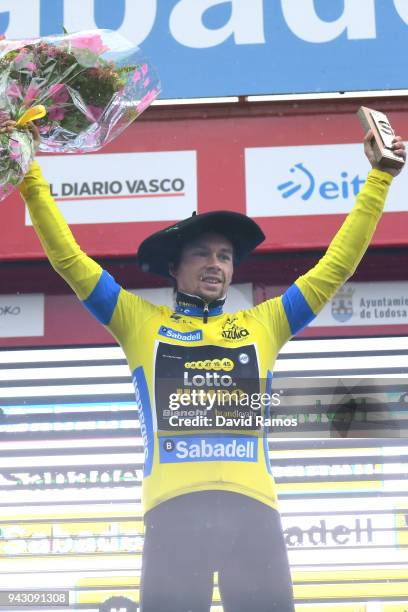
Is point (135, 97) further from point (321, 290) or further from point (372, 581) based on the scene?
point (372, 581)

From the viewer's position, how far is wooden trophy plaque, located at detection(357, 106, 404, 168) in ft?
9.68

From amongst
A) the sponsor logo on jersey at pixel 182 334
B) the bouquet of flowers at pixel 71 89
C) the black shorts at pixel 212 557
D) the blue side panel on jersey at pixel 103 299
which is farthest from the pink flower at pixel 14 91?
the black shorts at pixel 212 557

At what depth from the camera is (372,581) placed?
4355mm

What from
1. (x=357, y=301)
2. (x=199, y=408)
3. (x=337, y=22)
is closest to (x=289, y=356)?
(x=357, y=301)

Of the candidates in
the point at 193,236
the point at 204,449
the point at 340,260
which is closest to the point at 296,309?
the point at 340,260

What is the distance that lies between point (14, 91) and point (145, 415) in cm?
107

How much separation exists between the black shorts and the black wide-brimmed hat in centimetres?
89

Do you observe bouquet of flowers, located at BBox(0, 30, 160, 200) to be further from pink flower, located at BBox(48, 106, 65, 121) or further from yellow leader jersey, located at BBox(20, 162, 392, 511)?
yellow leader jersey, located at BBox(20, 162, 392, 511)

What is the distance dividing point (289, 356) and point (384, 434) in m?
0.68

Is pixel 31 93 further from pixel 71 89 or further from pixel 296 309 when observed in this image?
pixel 296 309

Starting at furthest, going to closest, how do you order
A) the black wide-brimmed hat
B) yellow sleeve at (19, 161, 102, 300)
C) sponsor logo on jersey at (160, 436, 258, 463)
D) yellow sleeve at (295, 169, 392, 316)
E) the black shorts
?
1. the black wide-brimmed hat
2. yellow sleeve at (295, 169, 392, 316)
3. yellow sleeve at (19, 161, 102, 300)
4. sponsor logo on jersey at (160, 436, 258, 463)
5. the black shorts

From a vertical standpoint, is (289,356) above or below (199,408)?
above

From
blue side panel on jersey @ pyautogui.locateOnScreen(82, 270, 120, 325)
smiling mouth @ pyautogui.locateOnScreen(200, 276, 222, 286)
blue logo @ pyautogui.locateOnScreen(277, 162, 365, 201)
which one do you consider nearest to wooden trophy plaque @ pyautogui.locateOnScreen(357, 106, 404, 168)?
smiling mouth @ pyautogui.locateOnScreen(200, 276, 222, 286)

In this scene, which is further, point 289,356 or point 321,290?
point 289,356
